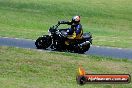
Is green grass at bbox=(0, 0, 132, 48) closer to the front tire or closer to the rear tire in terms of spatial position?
the rear tire

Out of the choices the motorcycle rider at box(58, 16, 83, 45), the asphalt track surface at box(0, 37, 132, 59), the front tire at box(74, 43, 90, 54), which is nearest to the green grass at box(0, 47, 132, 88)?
the asphalt track surface at box(0, 37, 132, 59)

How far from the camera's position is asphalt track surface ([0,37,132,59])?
21377 mm

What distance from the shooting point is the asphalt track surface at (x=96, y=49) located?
2138cm

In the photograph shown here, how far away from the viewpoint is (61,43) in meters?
21.8

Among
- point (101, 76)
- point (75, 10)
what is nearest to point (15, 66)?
point (101, 76)

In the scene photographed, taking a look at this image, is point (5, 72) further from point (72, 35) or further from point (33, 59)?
point (72, 35)

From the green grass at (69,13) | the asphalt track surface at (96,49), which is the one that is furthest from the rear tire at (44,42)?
the green grass at (69,13)

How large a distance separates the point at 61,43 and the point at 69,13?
2573 centimetres

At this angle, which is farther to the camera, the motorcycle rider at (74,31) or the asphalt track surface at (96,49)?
the motorcycle rider at (74,31)

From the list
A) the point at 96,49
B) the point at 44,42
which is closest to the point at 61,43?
the point at 44,42

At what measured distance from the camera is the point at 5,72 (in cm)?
1491

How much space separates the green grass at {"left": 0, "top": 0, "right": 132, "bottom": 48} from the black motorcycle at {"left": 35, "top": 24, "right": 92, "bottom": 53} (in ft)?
48.1

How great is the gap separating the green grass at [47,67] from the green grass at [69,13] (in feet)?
58.5

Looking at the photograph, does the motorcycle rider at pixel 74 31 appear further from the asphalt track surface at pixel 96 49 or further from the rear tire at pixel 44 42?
the asphalt track surface at pixel 96 49
